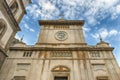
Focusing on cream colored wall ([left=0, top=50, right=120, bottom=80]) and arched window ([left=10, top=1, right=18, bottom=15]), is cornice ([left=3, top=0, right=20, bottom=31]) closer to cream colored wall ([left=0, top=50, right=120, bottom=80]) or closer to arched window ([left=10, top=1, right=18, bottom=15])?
arched window ([left=10, top=1, right=18, bottom=15])

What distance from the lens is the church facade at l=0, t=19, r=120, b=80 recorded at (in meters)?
15.9

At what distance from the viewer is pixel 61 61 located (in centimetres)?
1752

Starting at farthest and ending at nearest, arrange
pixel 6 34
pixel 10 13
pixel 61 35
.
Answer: pixel 61 35 < pixel 10 13 < pixel 6 34

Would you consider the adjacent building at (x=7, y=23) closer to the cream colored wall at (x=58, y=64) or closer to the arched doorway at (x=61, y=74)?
the cream colored wall at (x=58, y=64)

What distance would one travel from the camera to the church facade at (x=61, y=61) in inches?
626

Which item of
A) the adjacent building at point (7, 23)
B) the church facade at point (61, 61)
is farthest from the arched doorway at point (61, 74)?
the adjacent building at point (7, 23)

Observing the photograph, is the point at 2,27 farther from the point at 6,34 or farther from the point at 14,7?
the point at 14,7

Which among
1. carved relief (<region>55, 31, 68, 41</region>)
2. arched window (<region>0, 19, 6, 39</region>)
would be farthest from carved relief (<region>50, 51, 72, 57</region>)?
arched window (<region>0, 19, 6, 39</region>)

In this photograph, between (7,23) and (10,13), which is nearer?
(7,23)

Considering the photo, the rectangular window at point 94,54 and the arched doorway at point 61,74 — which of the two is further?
the rectangular window at point 94,54

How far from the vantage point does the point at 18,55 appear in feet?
60.4

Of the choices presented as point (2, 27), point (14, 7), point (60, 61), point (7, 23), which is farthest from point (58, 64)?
point (14, 7)

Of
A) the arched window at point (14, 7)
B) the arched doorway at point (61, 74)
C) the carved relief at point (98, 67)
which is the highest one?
the arched window at point (14, 7)

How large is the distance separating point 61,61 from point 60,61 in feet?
0.48
